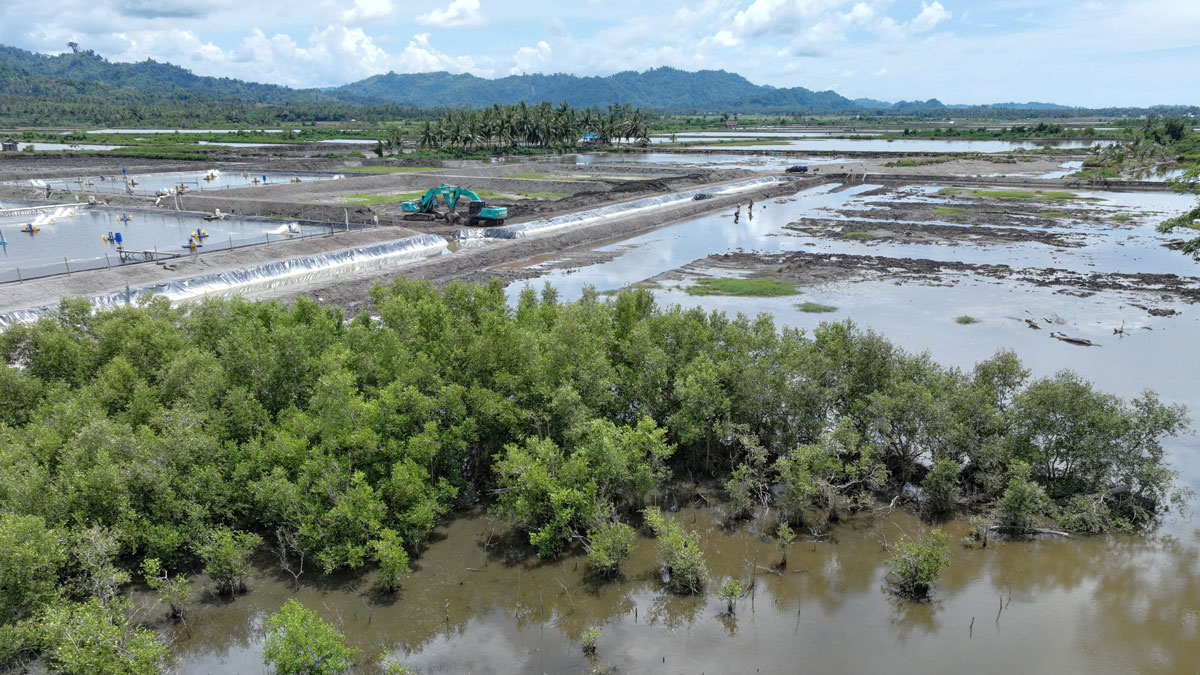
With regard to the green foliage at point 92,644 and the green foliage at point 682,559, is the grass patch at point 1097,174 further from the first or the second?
the green foliage at point 92,644

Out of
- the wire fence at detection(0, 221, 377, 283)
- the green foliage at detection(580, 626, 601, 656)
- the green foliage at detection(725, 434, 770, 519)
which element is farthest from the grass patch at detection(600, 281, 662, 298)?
the green foliage at detection(580, 626, 601, 656)

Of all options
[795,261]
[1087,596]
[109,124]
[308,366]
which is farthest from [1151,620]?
[109,124]

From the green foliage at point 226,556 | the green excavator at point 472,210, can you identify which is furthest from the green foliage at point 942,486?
the green excavator at point 472,210

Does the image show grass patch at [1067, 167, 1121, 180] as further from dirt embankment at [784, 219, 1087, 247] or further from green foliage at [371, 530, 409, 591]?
green foliage at [371, 530, 409, 591]

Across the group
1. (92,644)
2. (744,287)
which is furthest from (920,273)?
(92,644)

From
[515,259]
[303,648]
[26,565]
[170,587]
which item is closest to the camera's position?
[303,648]

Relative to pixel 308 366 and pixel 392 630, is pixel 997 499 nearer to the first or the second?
pixel 392 630

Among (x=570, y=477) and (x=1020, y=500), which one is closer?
(x=570, y=477)

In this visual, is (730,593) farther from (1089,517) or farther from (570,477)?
(1089,517)
